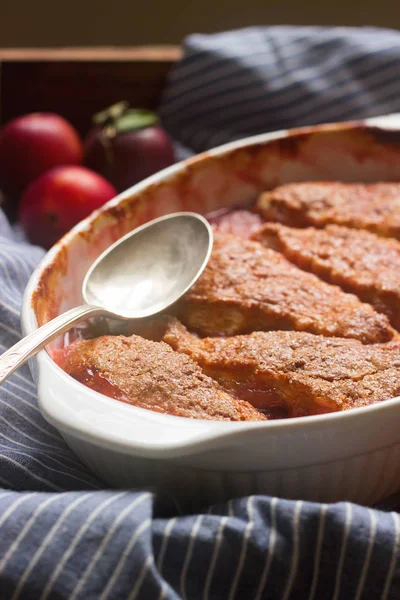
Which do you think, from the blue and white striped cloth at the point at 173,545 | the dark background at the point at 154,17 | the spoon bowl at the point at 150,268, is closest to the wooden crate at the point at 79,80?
the spoon bowl at the point at 150,268

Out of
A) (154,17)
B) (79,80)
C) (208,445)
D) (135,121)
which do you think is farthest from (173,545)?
(154,17)

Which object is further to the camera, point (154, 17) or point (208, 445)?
point (154, 17)

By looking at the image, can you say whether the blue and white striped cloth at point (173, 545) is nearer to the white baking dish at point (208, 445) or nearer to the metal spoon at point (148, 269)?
the white baking dish at point (208, 445)

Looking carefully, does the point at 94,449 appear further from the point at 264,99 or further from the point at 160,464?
the point at 264,99

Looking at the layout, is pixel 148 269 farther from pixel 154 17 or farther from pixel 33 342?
pixel 154 17

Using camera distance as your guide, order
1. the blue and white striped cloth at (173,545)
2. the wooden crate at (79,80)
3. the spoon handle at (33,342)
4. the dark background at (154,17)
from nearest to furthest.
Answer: the blue and white striped cloth at (173,545), the spoon handle at (33,342), the wooden crate at (79,80), the dark background at (154,17)

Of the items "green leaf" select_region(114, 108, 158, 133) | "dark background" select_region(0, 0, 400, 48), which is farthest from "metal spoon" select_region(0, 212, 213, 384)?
"dark background" select_region(0, 0, 400, 48)

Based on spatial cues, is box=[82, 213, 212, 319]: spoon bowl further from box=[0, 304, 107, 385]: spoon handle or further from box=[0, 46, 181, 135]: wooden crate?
box=[0, 46, 181, 135]: wooden crate
